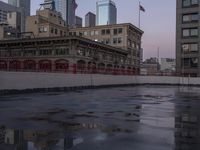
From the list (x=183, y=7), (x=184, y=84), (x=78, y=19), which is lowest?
(x=184, y=84)

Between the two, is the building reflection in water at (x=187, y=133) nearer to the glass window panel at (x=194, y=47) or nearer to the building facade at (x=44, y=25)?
the glass window panel at (x=194, y=47)

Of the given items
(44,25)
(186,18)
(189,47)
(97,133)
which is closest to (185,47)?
(189,47)

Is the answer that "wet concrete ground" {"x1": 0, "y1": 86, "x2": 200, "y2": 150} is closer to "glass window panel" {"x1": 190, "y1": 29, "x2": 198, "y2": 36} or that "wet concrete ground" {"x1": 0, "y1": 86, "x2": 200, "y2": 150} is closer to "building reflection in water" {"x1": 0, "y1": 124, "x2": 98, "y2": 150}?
"building reflection in water" {"x1": 0, "y1": 124, "x2": 98, "y2": 150}

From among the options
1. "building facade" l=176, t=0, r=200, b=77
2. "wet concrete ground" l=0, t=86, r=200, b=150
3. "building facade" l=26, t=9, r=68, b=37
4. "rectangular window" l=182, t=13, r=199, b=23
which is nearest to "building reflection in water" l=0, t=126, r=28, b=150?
"wet concrete ground" l=0, t=86, r=200, b=150

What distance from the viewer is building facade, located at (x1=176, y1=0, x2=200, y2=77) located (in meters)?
77.2

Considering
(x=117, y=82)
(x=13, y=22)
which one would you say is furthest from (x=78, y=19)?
(x=117, y=82)

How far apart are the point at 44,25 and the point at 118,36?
24.0 m

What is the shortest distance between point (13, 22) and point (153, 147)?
506 ft

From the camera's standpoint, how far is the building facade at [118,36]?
333ft

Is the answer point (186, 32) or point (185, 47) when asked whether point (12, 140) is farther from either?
point (186, 32)

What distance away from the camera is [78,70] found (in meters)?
36.5

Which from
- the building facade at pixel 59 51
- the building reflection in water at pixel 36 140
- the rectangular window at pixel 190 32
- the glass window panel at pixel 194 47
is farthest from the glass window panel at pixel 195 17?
the building reflection in water at pixel 36 140

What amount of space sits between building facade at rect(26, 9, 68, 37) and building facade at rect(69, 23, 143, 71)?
496 centimetres

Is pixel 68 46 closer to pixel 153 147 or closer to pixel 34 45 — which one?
pixel 34 45
